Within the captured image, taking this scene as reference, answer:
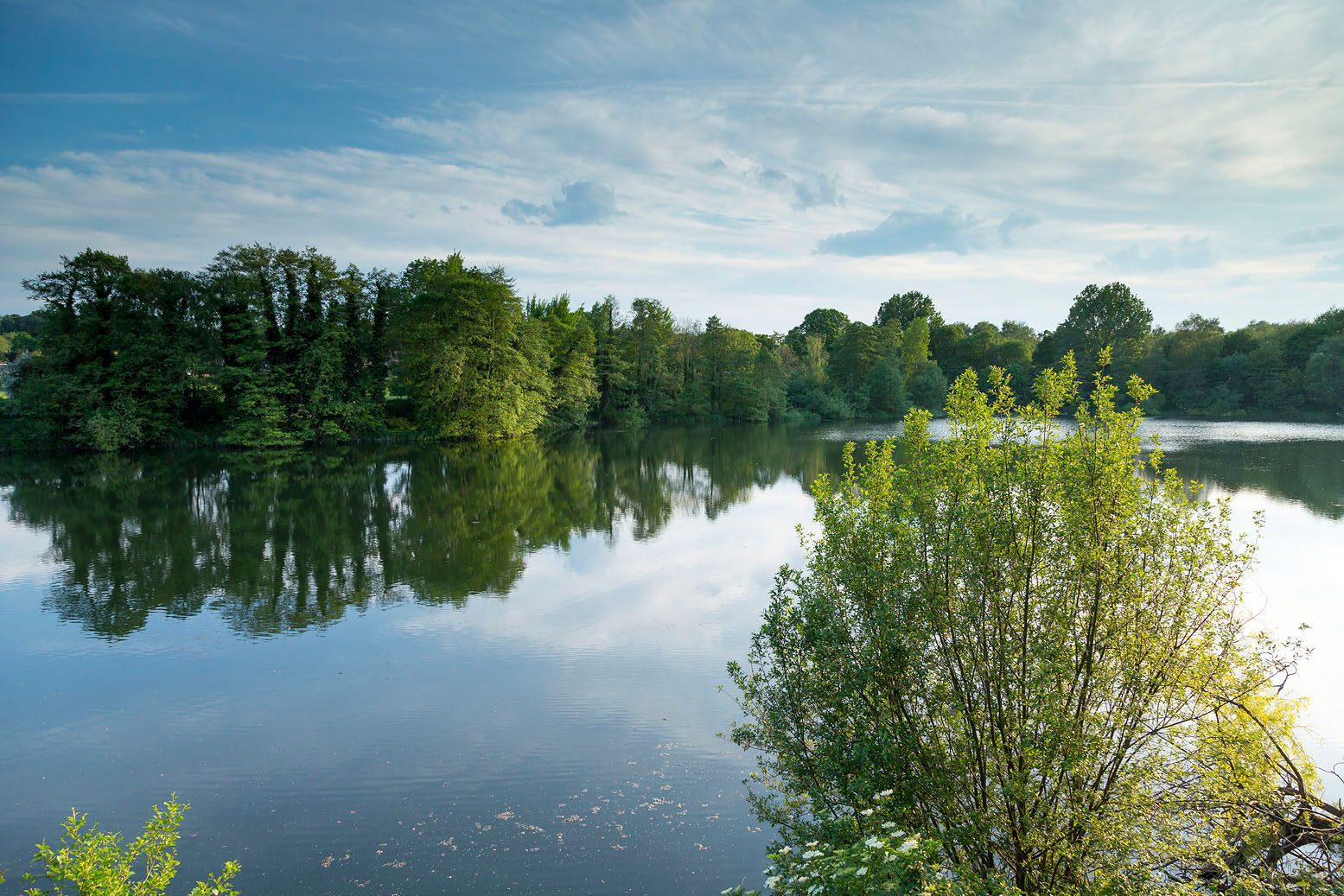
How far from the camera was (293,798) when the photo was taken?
825 centimetres

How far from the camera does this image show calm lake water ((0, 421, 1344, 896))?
7.55m

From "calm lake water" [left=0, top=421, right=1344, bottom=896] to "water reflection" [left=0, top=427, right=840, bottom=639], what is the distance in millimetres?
143

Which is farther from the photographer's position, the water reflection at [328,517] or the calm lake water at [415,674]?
the water reflection at [328,517]

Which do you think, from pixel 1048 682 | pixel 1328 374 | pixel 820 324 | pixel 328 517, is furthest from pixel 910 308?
pixel 1048 682

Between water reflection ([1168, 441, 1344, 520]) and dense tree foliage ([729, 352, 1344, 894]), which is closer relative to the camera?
dense tree foliage ([729, 352, 1344, 894])

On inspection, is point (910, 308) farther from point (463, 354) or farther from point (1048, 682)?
point (1048, 682)

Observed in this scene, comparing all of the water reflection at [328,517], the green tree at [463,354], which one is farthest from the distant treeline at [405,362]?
the water reflection at [328,517]

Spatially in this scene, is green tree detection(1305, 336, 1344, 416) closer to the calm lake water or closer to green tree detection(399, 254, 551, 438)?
the calm lake water

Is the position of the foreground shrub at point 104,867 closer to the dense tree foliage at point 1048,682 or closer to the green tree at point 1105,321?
the dense tree foliage at point 1048,682

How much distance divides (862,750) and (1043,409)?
11.1ft

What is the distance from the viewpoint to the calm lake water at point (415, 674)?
755 cm

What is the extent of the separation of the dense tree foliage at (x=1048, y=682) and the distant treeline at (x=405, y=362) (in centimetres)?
4206

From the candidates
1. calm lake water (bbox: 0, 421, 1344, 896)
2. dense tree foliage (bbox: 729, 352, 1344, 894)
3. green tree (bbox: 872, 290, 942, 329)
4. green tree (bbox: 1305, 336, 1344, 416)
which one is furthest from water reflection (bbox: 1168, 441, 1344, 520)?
green tree (bbox: 872, 290, 942, 329)

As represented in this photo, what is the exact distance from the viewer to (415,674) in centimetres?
1188
